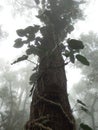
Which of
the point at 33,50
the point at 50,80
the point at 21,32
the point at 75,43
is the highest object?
the point at 21,32

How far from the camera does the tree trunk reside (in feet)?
7.14

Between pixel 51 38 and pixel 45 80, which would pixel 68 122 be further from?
pixel 51 38

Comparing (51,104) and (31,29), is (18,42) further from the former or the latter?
(51,104)

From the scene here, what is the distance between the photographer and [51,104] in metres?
2.31

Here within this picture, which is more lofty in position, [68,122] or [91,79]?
[91,79]

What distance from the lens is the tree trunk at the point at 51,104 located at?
2176 mm

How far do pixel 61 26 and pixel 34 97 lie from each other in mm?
1892

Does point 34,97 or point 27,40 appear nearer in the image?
point 34,97

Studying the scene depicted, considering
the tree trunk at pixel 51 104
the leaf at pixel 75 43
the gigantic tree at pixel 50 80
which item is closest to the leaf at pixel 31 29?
the gigantic tree at pixel 50 80

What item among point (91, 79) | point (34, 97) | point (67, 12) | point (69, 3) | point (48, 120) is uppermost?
point (91, 79)

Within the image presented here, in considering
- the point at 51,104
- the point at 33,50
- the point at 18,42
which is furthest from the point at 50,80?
the point at 18,42

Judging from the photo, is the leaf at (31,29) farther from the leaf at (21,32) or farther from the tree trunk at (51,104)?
the tree trunk at (51,104)

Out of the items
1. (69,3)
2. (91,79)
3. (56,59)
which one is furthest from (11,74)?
(56,59)

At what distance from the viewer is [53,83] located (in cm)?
258
